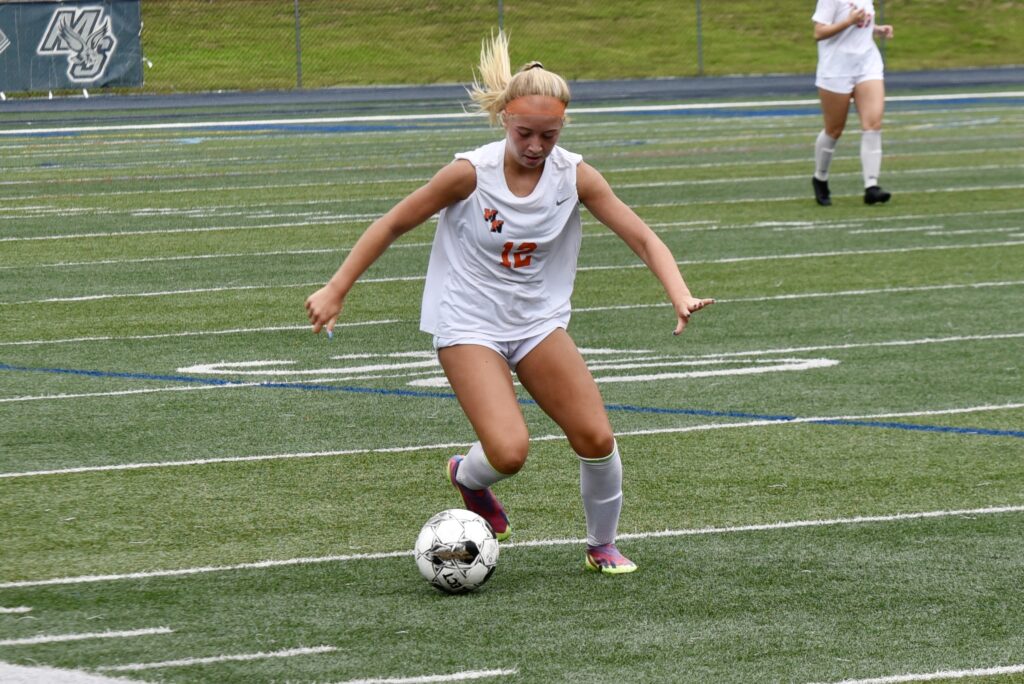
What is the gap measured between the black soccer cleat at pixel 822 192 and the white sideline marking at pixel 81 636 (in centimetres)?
1346

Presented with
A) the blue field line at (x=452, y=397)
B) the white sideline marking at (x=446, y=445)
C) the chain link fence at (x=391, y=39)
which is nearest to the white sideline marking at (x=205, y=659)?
the white sideline marking at (x=446, y=445)

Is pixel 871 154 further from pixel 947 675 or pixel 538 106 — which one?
pixel 947 675

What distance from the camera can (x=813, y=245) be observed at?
52.1 feet

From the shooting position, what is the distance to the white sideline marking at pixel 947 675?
521 cm

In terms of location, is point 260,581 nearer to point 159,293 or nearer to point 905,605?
point 905,605

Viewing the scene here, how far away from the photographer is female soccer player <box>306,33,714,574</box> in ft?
20.9

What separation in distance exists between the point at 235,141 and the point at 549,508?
833 inches

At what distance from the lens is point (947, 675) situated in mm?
5258

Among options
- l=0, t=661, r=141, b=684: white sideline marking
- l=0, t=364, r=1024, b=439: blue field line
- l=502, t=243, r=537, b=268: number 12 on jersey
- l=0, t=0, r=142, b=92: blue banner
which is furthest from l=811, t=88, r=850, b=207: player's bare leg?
l=0, t=0, r=142, b=92: blue banner

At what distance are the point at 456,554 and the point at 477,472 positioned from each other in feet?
1.98

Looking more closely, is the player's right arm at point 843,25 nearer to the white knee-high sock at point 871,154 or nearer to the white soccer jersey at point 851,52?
the white soccer jersey at point 851,52

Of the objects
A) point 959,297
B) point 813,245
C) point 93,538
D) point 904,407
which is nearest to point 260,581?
point 93,538

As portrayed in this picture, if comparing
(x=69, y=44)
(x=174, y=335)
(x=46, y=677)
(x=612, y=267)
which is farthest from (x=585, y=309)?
(x=69, y=44)

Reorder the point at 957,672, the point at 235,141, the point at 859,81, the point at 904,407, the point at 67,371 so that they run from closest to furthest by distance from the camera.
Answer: the point at 957,672 → the point at 904,407 → the point at 67,371 → the point at 859,81 → the point at 235,141
